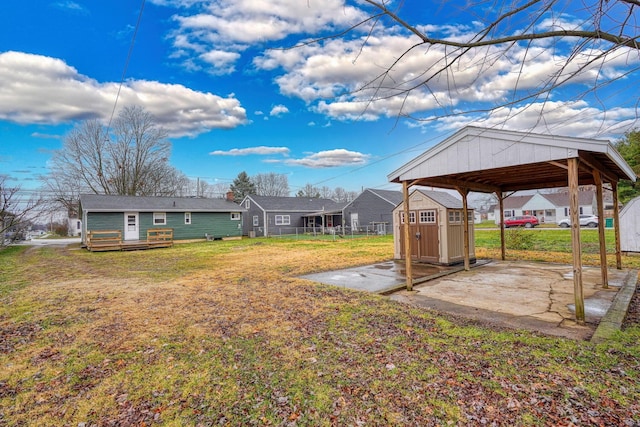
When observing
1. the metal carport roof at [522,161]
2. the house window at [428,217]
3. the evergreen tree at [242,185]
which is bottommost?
the house window at [428,217]

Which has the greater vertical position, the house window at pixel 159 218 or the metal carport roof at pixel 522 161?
the metal carport roof at pixel 522 161

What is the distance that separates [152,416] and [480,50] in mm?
4069

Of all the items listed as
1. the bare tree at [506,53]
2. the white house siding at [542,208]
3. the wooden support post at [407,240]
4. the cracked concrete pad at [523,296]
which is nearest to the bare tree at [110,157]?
the wooden support post at [407,240]

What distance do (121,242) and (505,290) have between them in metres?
19.6

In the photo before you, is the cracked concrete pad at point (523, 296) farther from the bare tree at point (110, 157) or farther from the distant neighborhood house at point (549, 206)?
the distant neighborhood house at point (549, 206)

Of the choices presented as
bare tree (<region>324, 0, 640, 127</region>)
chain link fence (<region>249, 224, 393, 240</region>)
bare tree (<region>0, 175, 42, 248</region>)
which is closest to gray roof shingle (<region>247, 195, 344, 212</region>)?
chain link fence (<region>249, 224, 393, 240</region>)

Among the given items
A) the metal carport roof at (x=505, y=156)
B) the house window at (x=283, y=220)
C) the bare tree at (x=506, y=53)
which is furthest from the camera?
the house window at (x=283, y=220)

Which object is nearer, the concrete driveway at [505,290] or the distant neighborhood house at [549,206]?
the concrete driveway at [505,290]

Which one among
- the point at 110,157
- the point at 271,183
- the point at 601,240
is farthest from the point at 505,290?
the point at 271,183

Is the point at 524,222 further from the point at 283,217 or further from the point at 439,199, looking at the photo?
the point at 439,199

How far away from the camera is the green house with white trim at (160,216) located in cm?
1944

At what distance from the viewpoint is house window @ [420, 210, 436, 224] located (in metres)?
9.49

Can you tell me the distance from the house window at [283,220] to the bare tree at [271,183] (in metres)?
24.4

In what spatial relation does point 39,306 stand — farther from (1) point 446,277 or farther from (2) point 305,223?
(2) point 305,223
